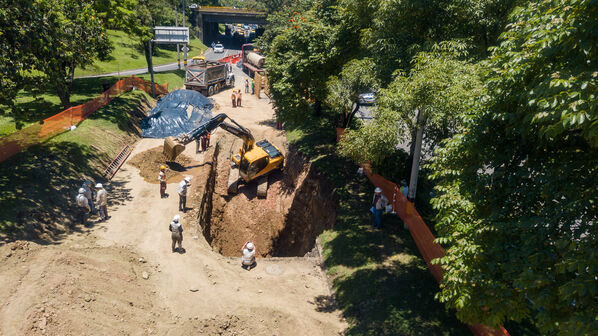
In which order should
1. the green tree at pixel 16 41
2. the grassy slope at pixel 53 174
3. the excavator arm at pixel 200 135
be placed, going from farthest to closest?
the excavator arm at pixel 200 135, the grassy slope at pixel 53 174, the green tree at pixel 16 41

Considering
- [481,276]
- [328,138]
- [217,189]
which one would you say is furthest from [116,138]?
[481,276]

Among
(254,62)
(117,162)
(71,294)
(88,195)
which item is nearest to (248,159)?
(117,162)

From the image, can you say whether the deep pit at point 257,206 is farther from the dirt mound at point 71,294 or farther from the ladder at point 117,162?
the dirt mound at point 71,294

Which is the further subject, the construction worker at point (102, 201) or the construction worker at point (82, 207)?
the construction worker at point (102, 201)

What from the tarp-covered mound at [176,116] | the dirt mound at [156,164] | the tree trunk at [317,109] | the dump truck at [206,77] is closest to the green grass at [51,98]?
the dump truck at [206,77]

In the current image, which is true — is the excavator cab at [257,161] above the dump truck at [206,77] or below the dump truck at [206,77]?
below

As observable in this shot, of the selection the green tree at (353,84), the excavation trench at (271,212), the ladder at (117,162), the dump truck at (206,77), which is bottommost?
the excavation trench at (271,212)

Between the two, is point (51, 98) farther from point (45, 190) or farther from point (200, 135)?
point (200, 135)
